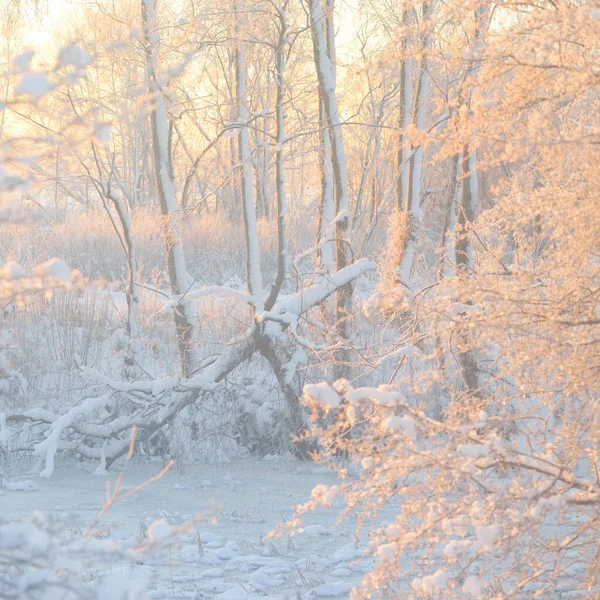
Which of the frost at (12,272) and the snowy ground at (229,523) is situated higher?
the frost at (12,272)

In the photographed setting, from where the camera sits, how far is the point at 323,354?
756cm

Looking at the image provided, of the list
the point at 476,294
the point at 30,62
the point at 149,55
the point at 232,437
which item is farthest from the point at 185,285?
the point at 30,62

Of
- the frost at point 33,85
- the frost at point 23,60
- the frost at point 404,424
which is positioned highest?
the frost at point 23,60

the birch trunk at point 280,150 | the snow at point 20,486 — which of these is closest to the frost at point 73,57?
the birch trunk at point 280,150

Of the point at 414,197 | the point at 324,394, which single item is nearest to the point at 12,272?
the point at 324,394

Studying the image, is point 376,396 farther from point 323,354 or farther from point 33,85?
point 323,354

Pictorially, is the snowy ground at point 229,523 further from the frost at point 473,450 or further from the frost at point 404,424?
the frost at point 473,450

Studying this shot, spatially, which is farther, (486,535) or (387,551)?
(387,551)

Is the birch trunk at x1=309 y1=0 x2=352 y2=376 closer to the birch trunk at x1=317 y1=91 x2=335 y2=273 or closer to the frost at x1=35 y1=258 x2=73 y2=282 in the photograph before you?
the birch trunk at x1=317 y1=91 x2=335 y2=273

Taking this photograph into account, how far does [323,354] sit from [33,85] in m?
5.89

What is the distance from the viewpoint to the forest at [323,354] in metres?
2.84

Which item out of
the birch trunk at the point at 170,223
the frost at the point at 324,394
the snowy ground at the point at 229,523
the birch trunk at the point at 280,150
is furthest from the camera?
the birch trunk at the point at 170,223

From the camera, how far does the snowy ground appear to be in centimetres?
472

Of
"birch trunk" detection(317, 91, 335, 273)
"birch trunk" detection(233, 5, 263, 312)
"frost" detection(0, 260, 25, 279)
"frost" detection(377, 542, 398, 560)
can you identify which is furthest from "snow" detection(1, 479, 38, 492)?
"frost" detection(0, 260, 25, 279)
